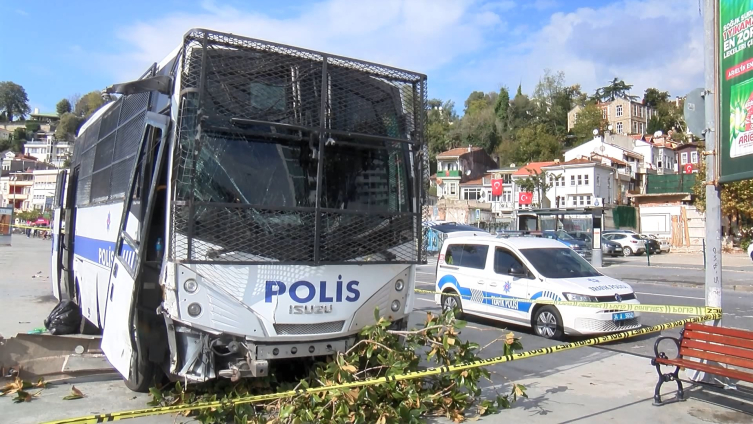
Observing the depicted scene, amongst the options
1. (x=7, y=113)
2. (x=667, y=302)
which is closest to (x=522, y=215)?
(x=667, y=302)

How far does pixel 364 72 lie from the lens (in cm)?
592

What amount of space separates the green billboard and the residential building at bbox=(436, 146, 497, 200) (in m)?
82.1

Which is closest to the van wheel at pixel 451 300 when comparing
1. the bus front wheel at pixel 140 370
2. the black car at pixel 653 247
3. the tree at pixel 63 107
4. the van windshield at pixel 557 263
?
the van windshield at pixel 557 263

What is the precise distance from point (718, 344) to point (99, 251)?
724 centimetres

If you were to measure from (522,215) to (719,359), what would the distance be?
27738 millimetres

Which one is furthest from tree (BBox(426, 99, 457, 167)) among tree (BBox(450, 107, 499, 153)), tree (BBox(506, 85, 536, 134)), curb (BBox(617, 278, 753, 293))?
curb (BBox(617, 278, 753, 293))

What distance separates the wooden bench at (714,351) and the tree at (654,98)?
455ft

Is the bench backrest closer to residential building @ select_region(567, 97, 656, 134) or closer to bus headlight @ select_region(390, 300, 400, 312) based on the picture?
bus headlight @ select_region(390, 300, 400, 312)

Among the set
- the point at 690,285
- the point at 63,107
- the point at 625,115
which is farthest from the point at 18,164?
the point at 690,285

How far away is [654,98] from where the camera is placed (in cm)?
13175

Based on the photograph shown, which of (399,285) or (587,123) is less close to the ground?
(587,123)

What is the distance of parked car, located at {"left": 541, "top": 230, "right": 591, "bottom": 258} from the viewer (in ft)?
94.2

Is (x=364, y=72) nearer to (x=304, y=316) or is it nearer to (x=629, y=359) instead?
(x=304, y=316)

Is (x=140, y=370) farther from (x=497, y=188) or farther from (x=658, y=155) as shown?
(x=658, y=155)
